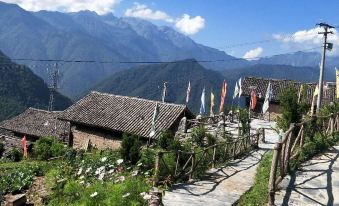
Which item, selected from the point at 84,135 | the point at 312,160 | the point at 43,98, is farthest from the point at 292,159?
the point at 43,98

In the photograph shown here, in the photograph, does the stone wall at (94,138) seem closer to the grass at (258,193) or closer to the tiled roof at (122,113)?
the tiled roof at (122,113)

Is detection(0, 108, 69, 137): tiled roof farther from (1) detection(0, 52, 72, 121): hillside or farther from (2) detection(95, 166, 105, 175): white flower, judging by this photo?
(1) detection(0, 52, 72, 121): hillside

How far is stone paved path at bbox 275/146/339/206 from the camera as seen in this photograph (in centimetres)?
1129

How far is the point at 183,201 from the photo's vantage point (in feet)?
37.4

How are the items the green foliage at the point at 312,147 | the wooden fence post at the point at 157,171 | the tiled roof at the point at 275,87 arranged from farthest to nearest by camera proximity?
the tiled roof at the point at 275,87, the green foliage at the point at 312,147, the wooden fence post at the point at 157,171

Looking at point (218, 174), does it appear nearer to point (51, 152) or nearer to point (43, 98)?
point (51, 152)

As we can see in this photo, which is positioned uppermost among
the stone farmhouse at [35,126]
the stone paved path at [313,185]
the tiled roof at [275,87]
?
the tiled roof at [275,87]

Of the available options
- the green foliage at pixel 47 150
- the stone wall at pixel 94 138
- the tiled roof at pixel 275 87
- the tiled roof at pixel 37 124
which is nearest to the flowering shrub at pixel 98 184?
the green foliage at pixel 47 150

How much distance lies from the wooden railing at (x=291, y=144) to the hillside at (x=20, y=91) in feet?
341

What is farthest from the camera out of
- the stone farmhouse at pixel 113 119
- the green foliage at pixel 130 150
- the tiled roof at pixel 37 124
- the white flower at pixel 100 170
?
the tiled roof at pixel 37 124

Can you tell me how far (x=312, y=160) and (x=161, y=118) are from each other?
62.0 ft

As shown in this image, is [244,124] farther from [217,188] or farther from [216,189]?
[216,189]

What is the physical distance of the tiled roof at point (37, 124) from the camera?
49.1m

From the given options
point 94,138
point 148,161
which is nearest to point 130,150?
point 148,161
